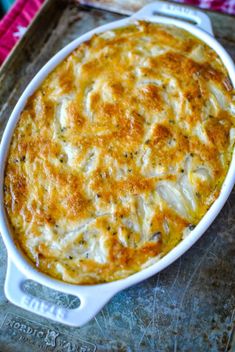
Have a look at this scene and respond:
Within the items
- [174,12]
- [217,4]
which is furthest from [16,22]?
[217,4]

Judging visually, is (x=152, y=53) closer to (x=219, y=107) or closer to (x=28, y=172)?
(x=219, y=107)

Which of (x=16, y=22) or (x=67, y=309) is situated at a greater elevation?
(x=16, y=22)

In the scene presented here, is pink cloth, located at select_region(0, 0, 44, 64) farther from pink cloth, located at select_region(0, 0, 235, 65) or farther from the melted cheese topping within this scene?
the melted cheese topping

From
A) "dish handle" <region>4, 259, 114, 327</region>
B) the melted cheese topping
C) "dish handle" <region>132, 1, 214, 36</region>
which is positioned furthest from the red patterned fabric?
"dish handle" <region>4, 259, 114, 327</region>

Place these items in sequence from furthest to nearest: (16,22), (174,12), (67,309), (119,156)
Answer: (16,22)
(174,12)
(119,156)
(67,309)

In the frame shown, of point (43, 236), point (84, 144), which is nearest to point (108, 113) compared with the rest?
point (84, 144)

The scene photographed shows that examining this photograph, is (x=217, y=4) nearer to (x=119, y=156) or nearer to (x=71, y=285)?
(x=119, y=156)
